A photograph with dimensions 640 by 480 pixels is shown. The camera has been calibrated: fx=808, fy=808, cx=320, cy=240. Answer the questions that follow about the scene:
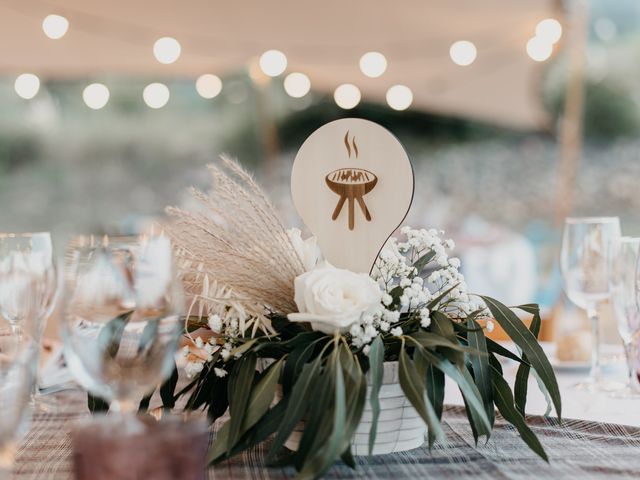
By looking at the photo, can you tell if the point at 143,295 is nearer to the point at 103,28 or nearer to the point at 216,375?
the point at 216,375

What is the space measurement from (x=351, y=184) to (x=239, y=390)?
0.88ft

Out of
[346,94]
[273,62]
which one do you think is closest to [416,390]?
[273,62]

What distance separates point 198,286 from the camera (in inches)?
36.0

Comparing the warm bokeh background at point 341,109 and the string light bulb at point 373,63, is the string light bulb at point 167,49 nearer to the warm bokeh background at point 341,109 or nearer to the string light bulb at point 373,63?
the warm bokeh background at point 341,109

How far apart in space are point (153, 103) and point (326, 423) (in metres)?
4.96

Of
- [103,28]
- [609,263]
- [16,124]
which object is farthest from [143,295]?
[16,124]

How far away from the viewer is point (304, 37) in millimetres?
4680

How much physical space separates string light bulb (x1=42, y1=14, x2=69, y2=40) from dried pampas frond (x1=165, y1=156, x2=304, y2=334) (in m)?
3.17

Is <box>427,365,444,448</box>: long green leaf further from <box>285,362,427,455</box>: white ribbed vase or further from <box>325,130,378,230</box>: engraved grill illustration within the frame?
<box>325,130,378,230</box>: engraved grill illustration

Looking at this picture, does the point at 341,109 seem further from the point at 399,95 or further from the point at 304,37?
the point at 304,37

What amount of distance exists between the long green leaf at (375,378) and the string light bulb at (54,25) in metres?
3.36

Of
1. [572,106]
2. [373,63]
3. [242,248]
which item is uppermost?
[373,63]

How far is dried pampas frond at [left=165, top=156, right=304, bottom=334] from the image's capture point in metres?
0.85

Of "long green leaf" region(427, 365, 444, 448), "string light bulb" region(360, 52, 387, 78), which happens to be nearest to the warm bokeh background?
"string light bulb" region(360, 52, 387, 78)
